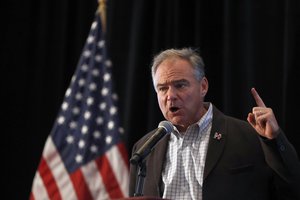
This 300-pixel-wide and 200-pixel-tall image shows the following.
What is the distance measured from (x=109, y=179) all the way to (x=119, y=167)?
0.36 feet

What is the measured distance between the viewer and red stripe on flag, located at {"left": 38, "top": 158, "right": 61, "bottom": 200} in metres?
3.47

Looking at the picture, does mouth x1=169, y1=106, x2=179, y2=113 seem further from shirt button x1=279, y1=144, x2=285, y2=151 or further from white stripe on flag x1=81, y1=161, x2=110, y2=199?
white stripe on flag x1=81, y1=161, x2=110, y2=199

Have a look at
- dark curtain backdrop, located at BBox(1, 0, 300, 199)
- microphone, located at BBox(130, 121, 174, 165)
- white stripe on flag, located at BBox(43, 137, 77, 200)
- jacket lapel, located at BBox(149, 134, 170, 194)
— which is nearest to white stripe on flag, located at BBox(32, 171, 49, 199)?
white stripe on flag, located at BBox(43, 137, 77, 200)

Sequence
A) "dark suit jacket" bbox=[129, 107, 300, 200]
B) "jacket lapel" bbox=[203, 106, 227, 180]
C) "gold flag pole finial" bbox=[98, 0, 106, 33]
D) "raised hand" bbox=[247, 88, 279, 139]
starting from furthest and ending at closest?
1. "gold flag pole finial" bbox=[98, 0, 106, 33]
2. "jacket lapel" bbox=[203, 106, 227, 180]
3. "dark suit jacket" bbox=[129, 107, 300, 200]
4. "raised hand" bbox=[247, 88, 279, 139]

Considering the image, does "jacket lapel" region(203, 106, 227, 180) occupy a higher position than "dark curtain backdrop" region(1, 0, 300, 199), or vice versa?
"dark curtain backdrop" region(1, 0, 300, 199)

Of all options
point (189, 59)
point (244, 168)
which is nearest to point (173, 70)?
point (189, 59)

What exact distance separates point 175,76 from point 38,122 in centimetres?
184

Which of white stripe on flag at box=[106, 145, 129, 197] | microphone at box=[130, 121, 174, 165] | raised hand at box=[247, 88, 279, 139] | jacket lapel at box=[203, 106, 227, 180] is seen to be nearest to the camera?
microphone at box=[130, 121, 174, 165]

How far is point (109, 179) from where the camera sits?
3428 millimetres

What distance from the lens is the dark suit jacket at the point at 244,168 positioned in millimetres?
2146

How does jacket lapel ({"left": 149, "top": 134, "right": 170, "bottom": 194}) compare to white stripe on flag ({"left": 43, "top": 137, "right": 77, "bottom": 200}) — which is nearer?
jacket lapel ({"left": 149, "top": 134, "right": 170, "bottom": 194})

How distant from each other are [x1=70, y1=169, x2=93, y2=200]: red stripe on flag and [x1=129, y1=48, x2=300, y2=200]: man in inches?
31.6

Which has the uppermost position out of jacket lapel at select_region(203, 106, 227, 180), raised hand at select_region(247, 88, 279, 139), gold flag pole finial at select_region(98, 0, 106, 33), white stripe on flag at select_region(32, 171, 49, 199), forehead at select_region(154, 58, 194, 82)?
gold flag pole finial at select_region(98, 0, 106, 33)

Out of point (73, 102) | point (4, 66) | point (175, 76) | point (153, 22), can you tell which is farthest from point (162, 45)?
point (4, 66)
